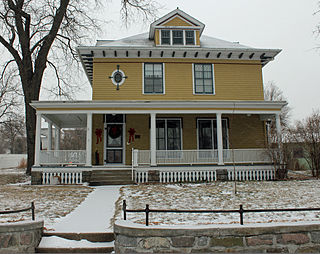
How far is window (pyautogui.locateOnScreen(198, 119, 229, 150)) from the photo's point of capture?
583 inches

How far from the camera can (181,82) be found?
1498cm

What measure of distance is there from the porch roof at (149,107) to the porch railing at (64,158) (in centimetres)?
179

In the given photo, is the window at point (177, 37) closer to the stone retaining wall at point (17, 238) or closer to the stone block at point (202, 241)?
the stone block at point (202, 241)

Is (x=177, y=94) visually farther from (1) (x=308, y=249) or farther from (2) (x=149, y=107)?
(1) (x=308, y=249)

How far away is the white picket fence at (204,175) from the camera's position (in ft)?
41.2

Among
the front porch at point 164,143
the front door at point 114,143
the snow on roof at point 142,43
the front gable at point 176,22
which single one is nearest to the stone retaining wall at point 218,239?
the front porch at point 164,143

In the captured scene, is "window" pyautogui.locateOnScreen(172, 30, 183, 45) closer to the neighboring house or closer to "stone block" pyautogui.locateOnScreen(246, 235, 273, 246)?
the neighboring house

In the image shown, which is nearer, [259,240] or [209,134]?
[259,240]

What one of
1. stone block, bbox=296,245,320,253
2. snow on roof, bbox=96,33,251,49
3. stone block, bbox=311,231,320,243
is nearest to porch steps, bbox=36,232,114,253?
stone block, bbox=296,245,320,253

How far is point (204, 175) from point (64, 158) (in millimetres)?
6173

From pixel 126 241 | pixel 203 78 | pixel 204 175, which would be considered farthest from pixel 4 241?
pixel 203 78

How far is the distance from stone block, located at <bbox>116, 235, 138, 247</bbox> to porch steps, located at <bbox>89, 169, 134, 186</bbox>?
24.0 feet

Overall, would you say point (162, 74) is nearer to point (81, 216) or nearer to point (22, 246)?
point (81, 216)

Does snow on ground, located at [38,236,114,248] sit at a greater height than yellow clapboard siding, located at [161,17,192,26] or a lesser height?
lesser
